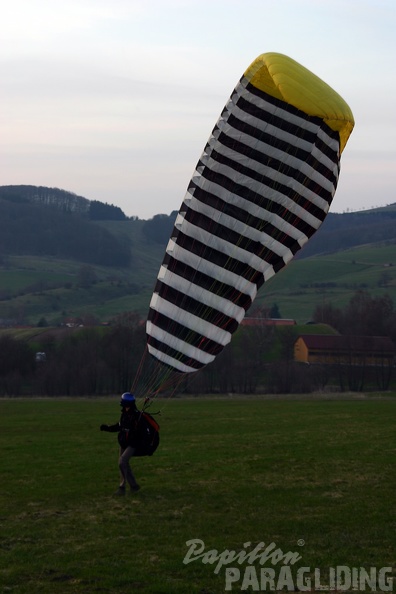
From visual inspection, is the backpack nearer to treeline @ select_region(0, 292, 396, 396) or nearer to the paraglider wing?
the paraglider wing

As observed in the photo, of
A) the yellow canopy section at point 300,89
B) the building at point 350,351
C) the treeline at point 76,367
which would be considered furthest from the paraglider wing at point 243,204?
the building at point 350,351

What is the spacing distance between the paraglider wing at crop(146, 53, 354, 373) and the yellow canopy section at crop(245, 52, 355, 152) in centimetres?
3

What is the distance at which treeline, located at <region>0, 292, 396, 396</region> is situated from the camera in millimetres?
73625

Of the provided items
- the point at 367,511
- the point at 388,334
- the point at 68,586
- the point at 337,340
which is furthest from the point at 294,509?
the point at 388,334

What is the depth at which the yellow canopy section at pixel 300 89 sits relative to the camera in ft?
53.7

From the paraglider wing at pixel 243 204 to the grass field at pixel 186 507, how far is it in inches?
118

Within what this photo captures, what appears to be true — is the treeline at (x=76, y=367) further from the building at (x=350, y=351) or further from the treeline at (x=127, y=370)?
the building at (x=350, y=351)

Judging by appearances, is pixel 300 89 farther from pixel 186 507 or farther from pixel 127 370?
pixel 127 370

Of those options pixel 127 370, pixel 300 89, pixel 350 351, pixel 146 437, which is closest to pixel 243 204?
pixel 300 89

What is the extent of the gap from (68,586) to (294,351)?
8648 cm

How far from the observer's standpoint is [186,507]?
1507 centimetres

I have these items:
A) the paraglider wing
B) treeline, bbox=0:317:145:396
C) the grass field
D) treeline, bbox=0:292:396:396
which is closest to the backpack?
the grass field

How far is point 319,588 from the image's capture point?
404 inches

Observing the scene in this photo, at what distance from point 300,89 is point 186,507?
7972 mm
